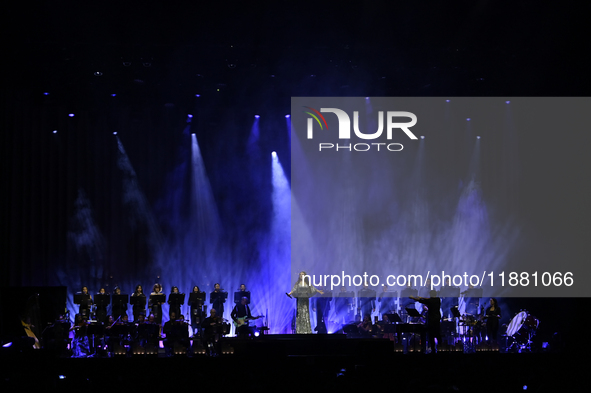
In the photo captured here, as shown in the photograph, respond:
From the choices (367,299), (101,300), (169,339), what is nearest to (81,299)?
(101,300)

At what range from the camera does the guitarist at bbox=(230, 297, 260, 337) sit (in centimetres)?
1109

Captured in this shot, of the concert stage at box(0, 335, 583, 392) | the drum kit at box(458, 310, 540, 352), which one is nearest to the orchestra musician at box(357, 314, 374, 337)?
the drum kit at box(458, 310, 540, 352)

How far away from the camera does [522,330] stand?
1121 centimetres

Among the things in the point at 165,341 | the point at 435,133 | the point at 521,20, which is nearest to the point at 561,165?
the point at 435,133

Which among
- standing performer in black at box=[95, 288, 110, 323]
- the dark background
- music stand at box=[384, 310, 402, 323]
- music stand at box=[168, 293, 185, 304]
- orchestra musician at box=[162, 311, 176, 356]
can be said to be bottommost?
orchestra musician at box=[162, 311, 176, 356]

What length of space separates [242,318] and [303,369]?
350cm

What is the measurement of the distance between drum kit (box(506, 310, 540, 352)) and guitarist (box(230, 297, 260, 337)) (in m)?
5.24

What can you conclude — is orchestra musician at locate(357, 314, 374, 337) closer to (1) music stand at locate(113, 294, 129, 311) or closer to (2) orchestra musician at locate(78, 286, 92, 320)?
(1) music stand at locate(113, 294, 129, 311)

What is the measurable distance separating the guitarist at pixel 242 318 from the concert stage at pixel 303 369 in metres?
1.32

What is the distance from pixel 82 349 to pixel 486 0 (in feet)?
32.3

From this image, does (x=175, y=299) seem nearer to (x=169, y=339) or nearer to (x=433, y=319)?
(x=169, y=339)

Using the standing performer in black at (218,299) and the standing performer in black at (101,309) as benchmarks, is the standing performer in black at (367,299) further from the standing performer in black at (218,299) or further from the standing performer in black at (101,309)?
the standing performer in black at (101,309)

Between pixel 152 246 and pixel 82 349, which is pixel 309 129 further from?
pixel 82 349

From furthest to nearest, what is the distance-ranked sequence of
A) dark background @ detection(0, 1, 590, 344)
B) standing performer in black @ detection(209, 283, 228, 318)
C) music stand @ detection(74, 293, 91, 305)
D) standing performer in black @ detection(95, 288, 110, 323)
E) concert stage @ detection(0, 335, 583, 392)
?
standing performer in black @ detection(209, 283, 228, 318) → standing performer in black @ detection(95, 288, 110, 323) → music stand @ detection(74, 293, 91, 305) → dark background @ detection(0, 1, 590, 344) → concert stage @ detection(0, 335, 583, 392)
